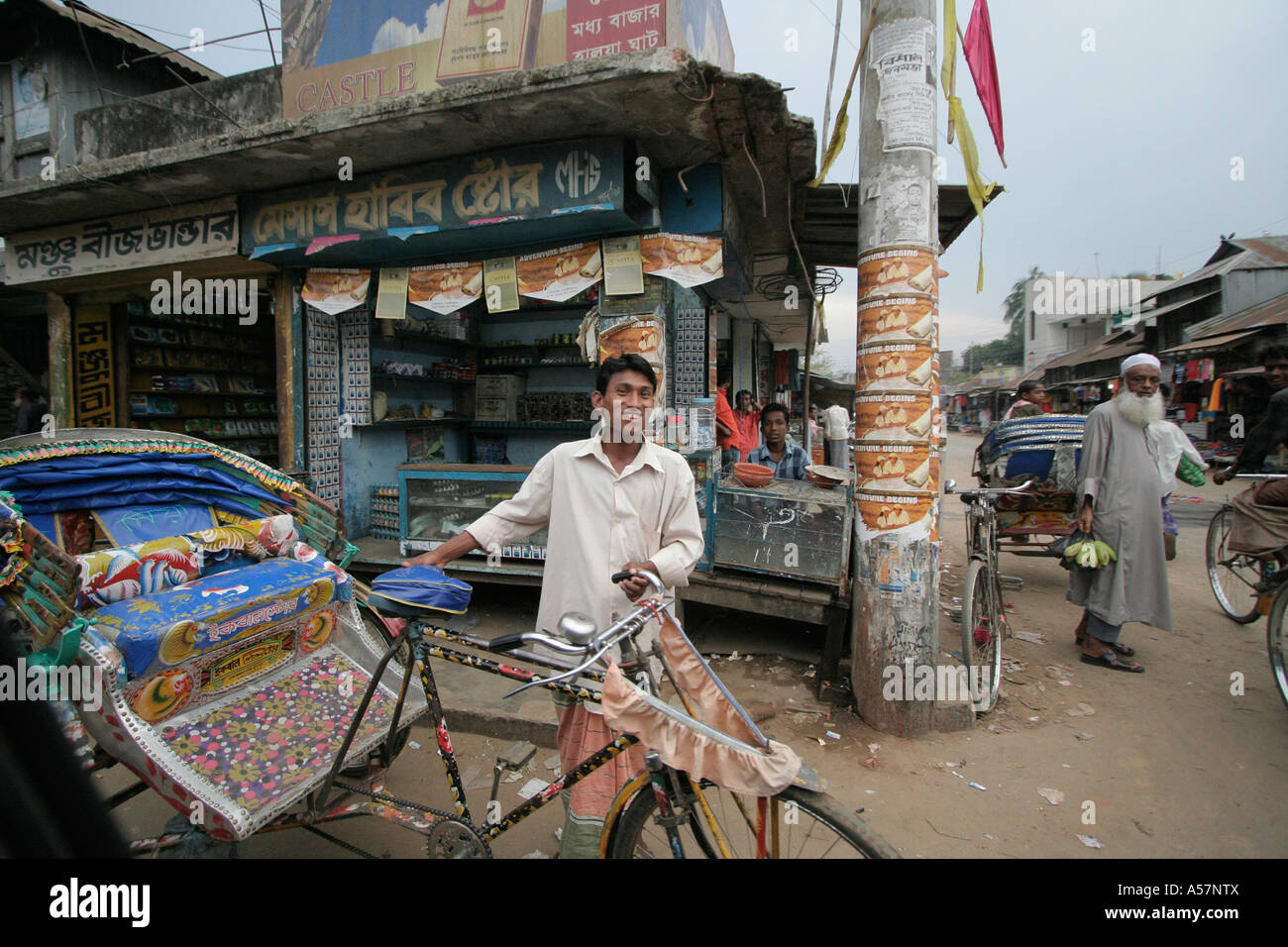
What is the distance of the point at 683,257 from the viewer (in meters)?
4.87

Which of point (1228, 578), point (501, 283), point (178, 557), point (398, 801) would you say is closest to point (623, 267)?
point (501, 283)

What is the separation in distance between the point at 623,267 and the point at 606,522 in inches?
128

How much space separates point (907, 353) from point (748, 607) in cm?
191

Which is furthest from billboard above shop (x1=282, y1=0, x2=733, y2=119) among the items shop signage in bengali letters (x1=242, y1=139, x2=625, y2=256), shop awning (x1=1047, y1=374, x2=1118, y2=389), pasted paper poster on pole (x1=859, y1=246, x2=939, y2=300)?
shop awning (x1=1047, y1=374, x2=1118, y2=389)

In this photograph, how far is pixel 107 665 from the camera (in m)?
1.89

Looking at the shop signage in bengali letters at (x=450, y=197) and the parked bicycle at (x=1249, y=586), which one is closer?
the parked bicycle at (x=1249, y=586)

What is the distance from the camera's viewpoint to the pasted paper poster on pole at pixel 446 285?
17.9ft

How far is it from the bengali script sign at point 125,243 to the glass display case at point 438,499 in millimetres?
2782

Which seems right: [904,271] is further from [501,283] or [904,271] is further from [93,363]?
[93,363]

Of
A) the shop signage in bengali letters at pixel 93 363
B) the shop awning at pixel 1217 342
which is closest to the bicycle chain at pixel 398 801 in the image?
the shop signage in bengali letters at pixel 93 363

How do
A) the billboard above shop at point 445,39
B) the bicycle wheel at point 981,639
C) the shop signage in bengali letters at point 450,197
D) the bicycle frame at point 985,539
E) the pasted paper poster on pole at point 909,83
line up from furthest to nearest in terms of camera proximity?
1. the billboard above shop at point 445,39
2. the shop signage in bengali letters at point 450,197
3. the bicycle frame at point 985,539
4. the bicycle wheel at point 981,639
5. the pasted paper poster on pole at point 909,83

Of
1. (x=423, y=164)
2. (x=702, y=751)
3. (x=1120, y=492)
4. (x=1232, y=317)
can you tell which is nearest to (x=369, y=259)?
(x=423, y=164)

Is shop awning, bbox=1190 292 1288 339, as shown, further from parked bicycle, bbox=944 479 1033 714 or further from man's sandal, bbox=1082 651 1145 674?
parked bicycle, bbox=944 479 1033 714

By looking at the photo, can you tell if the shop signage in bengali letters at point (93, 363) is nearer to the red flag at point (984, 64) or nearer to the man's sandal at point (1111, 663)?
the red flag at point (984, 64)
